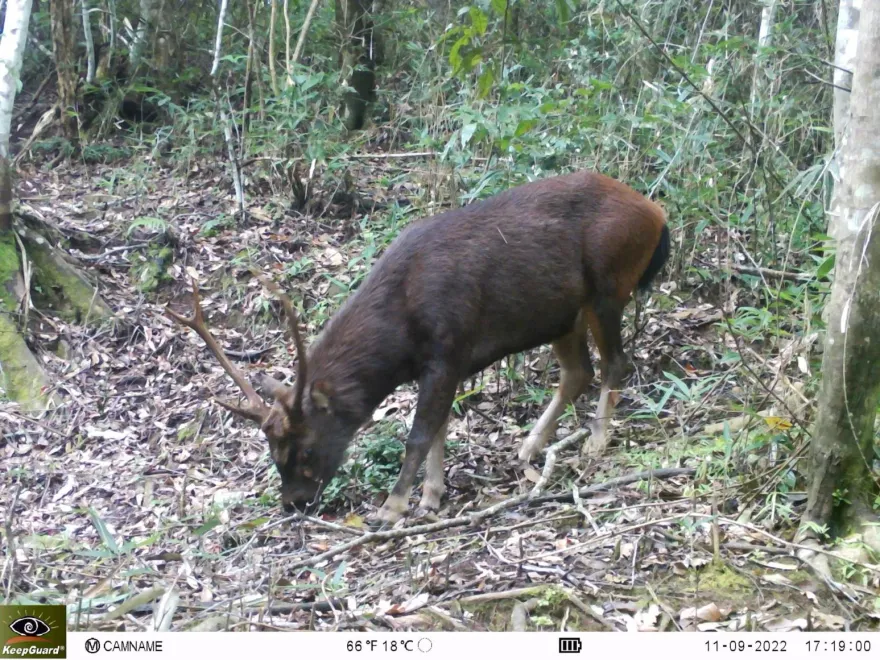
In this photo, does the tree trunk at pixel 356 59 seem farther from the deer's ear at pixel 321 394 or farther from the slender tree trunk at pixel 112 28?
the deer's ear at pixel 321 394

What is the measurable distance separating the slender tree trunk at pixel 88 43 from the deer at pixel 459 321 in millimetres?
7347

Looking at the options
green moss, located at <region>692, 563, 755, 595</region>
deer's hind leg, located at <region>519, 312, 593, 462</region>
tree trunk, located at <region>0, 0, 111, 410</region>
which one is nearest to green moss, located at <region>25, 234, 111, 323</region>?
tree trunk, located at <region>0, 0, 111, 410</region>

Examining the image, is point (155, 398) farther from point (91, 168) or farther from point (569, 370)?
point (91, 168)

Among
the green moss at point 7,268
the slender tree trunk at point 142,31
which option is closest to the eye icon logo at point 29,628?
the green moss at point 7,268

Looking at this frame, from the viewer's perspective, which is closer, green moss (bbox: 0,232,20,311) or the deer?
the deer

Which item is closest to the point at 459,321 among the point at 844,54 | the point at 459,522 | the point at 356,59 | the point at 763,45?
the point at 459,522

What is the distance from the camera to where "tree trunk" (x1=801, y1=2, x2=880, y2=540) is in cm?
414

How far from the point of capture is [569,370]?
6.87 m

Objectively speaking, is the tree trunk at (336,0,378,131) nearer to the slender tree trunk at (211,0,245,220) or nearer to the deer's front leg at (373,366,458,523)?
the slender tree trunk at (211,0,245,220)
